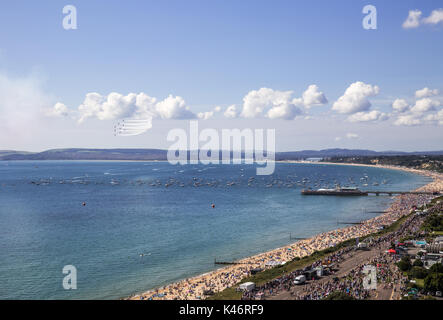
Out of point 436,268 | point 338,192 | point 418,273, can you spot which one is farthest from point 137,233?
point 338,192

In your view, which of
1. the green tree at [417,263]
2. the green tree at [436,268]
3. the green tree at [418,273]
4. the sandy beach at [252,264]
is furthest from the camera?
the sandy beach at [252,264]

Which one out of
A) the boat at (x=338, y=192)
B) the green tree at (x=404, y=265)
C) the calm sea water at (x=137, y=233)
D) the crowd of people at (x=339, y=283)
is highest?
the green tree at (x=404, y=265)

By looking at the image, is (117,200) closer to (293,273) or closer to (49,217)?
(49,217)

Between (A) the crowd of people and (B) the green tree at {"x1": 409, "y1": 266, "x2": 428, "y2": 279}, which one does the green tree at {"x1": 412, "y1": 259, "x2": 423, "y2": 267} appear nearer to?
(A) the crowd of people

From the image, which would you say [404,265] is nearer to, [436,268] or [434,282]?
[436,268]

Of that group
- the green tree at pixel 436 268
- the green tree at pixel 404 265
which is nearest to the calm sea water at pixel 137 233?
the green tree at pixel 404 265

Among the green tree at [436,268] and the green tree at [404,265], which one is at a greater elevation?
the green tree at [436,268]

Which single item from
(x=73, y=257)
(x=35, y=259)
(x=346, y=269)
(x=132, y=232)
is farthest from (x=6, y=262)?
(x=346, y=269)

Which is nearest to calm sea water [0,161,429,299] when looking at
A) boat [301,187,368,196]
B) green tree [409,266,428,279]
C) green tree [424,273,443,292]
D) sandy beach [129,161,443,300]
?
sandy beach [129,161,443,300]

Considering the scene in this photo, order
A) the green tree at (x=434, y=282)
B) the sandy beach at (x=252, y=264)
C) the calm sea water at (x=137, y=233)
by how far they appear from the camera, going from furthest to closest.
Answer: the calm sea water at (x=137, y=233)
the sandy beach at (x=252, y=264)
the green tree at (x=434, y=282)

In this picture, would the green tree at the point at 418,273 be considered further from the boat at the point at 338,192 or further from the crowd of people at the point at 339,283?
the boat at the point at 338,192
